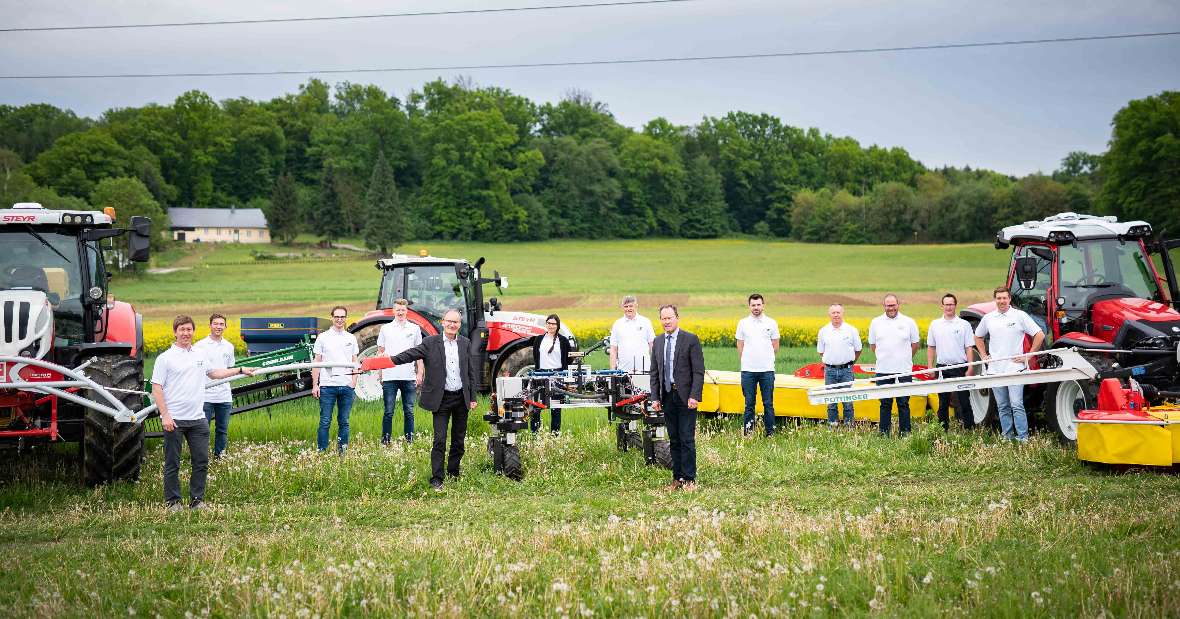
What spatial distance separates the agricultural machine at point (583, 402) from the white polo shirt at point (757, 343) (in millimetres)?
1845

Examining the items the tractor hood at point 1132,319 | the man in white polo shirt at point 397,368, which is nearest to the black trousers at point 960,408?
the tractor hood at point 1132,319

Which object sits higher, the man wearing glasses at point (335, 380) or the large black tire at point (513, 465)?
the man wearing glasses at point (335, 380)

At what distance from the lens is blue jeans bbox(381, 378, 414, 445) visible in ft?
40.1

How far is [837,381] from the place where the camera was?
1302 centimetres

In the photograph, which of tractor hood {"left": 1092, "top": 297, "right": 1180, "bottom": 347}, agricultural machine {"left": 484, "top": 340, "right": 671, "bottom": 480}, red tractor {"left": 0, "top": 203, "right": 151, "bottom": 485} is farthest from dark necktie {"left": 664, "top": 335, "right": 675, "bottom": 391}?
red tractor {"left": 0, "top": 203, "right": 151, "bottom": 485}

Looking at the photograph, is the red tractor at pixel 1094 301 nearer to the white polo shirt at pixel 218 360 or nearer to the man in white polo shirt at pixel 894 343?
the man in white polo shirt at pixel 894 343

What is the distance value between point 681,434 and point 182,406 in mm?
4311

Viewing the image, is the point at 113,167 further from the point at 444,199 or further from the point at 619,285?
the point at 619,285

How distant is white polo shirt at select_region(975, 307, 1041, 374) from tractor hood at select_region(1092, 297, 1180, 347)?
2.11ft

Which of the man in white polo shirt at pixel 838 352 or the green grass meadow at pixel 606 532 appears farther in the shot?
the man in white polo shirt at pixel 838 352

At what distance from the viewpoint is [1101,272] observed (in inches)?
454

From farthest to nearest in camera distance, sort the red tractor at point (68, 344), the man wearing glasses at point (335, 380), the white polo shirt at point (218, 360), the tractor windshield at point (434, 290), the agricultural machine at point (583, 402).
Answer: the tractor windshield at point (434, 290) → the man wearing glasses at point (335, 380) → the white polo shirt at point (218, 360) → the agricultural machine at point (583, 402) → the red tractor at point (68, 344)

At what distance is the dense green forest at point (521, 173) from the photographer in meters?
65.8

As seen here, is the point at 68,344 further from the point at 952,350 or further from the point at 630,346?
the point at 952,350
